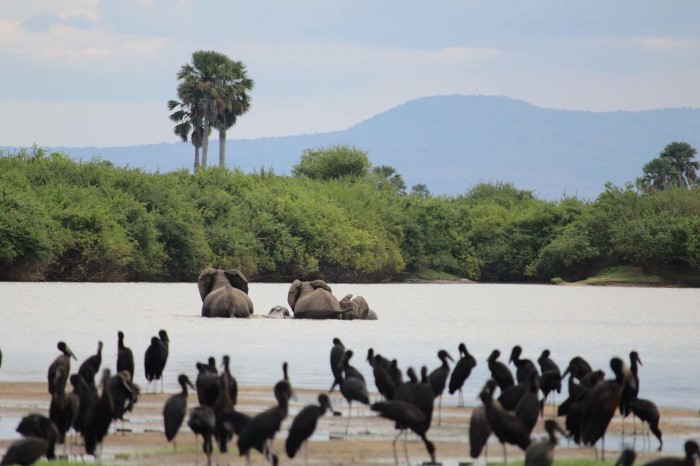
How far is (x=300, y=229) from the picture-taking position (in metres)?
77.8

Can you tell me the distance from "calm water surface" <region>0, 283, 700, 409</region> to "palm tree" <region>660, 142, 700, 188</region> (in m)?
55.6

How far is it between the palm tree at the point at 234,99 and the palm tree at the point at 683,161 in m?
36.4

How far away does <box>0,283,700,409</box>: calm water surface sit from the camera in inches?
829

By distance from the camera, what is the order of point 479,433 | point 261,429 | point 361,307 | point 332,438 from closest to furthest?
point 261,429 < point 479,433 < point 332,438 < point 361,307

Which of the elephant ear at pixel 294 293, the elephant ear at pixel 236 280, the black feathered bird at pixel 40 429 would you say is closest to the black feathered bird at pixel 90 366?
the black feathered bird at pixel 40 429

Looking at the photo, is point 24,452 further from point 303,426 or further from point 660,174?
point 660,174

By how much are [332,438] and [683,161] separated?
97.9m

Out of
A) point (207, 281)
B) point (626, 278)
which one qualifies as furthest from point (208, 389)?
point (626, 278)

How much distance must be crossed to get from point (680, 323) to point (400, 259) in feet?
152

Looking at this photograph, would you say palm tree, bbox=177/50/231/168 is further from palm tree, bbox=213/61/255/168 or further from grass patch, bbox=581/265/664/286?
grass patch, bbox=581/265/664/286

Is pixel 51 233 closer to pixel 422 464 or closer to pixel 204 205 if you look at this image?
pixel 204 205

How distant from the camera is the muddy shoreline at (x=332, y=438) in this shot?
12.4m

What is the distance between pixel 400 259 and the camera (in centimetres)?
8338

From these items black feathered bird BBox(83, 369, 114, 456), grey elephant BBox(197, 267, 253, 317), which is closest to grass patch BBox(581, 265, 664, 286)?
grey elephant BBox(197, 267, 253, 317)
